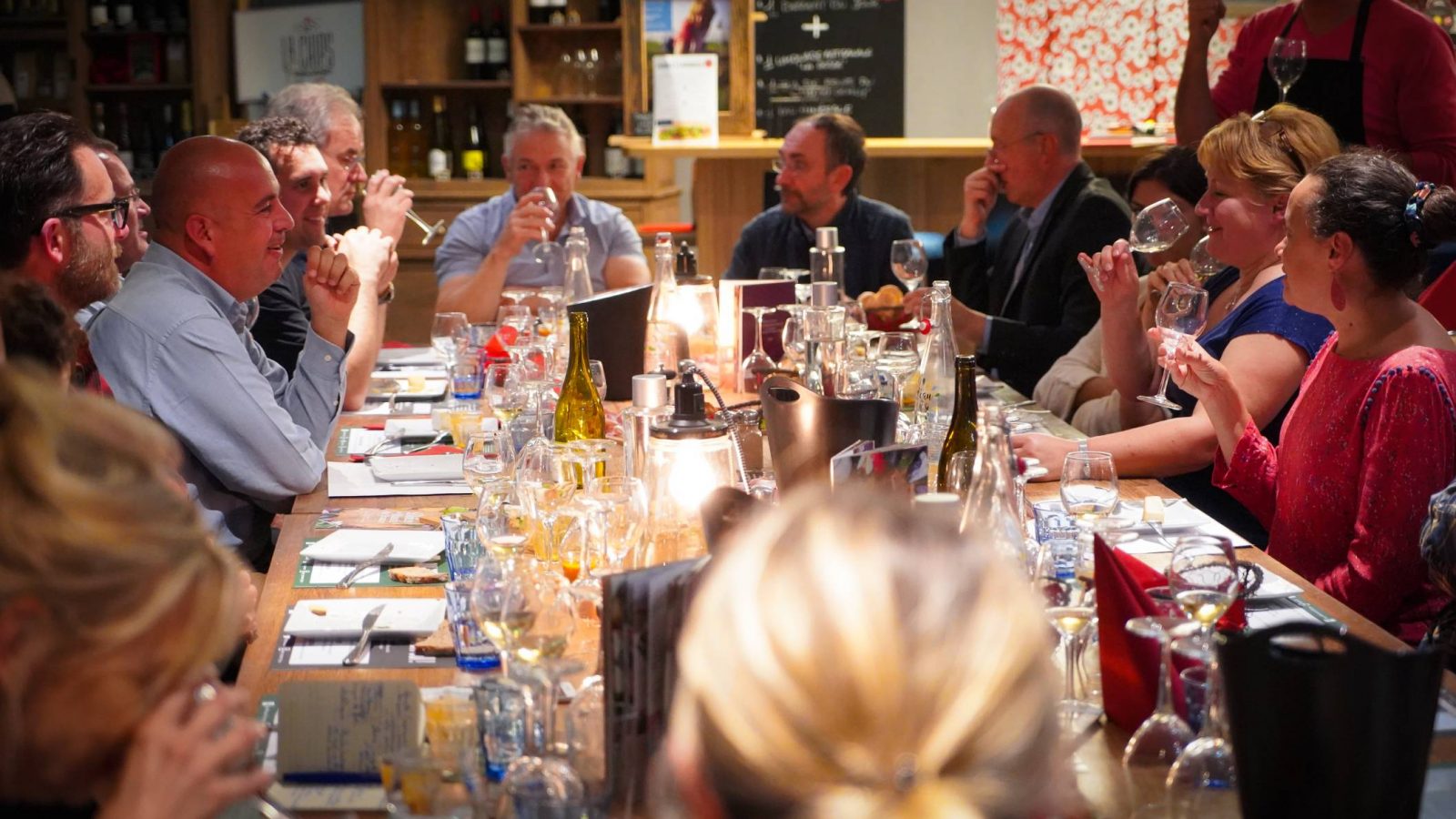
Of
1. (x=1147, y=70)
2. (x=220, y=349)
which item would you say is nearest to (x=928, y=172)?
(x=1147, y=70)

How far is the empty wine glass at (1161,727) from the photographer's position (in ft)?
4.21

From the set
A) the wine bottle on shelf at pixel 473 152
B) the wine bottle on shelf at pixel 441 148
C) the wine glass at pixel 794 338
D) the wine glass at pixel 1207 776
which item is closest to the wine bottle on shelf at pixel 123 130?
the wine bottle on shelf at pixel 441 148

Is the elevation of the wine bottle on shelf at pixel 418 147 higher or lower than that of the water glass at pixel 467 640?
higher

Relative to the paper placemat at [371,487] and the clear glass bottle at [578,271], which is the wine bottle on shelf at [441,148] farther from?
the paper placemat at [371,487]

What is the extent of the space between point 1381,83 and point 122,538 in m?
4.02

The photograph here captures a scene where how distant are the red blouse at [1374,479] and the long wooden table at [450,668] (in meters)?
0.22

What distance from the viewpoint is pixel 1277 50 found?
4.02 m

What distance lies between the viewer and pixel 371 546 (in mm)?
2059

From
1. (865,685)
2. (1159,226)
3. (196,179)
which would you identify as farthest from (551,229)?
(865,685)

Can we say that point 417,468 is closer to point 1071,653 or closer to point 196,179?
point 196,179

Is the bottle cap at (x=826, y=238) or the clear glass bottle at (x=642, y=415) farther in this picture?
the bottle cap at (x=826, y=238)

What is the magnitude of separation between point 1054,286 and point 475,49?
4.04 metres

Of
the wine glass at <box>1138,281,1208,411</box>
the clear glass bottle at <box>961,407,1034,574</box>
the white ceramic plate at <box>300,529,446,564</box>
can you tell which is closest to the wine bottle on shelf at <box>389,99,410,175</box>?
the wine glass at <box>1138,281,1208,411</box>

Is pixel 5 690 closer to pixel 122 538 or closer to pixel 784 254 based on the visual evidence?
pixel 122 538
